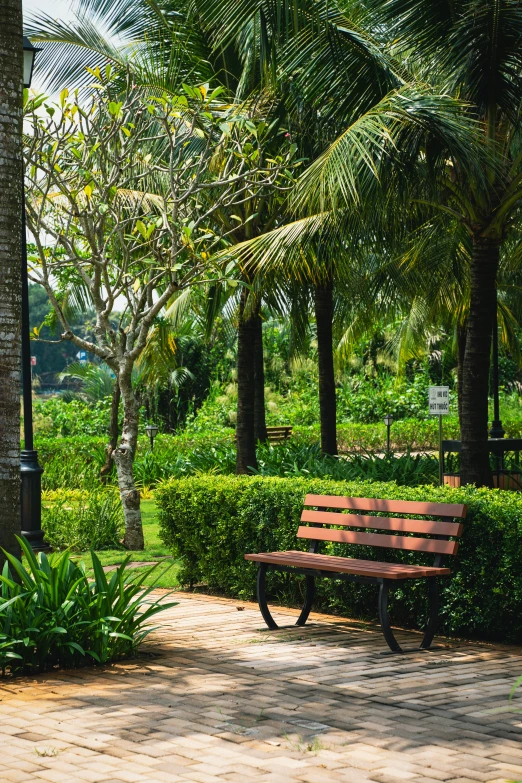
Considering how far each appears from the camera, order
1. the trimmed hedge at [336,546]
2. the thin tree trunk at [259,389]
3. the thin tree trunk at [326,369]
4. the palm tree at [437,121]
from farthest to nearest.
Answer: the thin tree trunk at [259,389], the thin tree trunk at [326,369], the palm tree at [437,121], the trimmed hedge at [336,546]

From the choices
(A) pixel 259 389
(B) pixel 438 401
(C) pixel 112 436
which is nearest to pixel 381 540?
(B) pixel 438 401

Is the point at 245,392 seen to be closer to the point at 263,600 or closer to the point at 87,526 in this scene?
the point at 87,526

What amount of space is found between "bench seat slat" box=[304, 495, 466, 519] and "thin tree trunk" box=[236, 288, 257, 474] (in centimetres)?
578

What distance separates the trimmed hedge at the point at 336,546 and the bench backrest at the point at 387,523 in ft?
0.63

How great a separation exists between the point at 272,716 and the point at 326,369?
981cm

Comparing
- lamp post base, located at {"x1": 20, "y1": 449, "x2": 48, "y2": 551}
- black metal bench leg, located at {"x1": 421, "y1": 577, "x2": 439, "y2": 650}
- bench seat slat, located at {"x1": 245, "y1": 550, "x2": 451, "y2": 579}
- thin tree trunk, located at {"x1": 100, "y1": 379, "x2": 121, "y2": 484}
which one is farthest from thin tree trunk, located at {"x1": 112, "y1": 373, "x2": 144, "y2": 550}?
thin tree trunk, located at {"x1": 100, "y1": 379, "x2": 121, "y2": 484}

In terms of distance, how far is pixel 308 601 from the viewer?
7.13 m

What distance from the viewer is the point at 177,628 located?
707cm

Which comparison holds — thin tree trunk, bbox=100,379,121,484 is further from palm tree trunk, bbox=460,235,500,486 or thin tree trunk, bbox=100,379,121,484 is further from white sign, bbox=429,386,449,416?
palm tree trunk, bbox=460,235,500,486

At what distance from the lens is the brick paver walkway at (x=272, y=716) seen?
3.99 meters

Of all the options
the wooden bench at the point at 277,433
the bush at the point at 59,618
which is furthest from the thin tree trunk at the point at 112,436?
the bush at the point at 59,618

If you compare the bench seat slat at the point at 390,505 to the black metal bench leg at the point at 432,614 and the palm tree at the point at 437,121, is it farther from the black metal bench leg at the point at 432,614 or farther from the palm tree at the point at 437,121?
the palm tree at the point at 437,121

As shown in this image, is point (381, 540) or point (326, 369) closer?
point (381, 540)

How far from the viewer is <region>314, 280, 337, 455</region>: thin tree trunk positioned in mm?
14188
